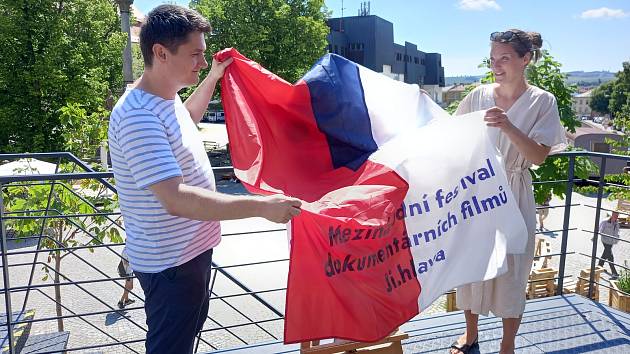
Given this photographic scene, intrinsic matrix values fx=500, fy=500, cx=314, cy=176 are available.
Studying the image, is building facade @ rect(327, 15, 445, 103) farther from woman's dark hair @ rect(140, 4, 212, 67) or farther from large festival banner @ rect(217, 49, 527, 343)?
woman's dark hair @ rect(140, 4, 212, 67)

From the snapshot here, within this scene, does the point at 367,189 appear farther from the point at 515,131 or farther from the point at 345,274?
the point at 515,131

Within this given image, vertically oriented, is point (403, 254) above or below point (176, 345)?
above

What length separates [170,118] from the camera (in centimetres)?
187

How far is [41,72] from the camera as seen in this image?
1577 centimetres

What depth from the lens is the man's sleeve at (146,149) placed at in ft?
5.66

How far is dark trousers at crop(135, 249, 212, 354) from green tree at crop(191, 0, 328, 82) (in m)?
21.1

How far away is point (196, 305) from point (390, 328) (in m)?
0.86

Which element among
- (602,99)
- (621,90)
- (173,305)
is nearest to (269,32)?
(173,305)

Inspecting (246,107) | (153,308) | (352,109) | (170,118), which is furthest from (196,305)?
(352,109)

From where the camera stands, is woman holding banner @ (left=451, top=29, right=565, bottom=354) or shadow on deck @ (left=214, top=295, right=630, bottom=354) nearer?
woman holding banner @ (left=451, top=29, right=565, bottom=354)

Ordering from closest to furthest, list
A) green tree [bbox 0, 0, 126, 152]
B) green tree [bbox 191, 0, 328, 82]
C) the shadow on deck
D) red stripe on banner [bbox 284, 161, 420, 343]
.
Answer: red stripe on banner [bbox 284, 161, 420, 343], the shadow on deck, green tree [bbox 0, 0, 126, 152], green tree [bbox 191, 0, 328, 82]

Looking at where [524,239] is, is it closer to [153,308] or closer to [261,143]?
[261,143]

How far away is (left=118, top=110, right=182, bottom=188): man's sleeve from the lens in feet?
5.66

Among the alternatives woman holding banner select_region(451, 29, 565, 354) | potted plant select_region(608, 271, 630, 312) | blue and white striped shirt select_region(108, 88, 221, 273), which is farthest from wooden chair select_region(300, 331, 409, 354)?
potted plant select_region(608, 271, 630, 312)
